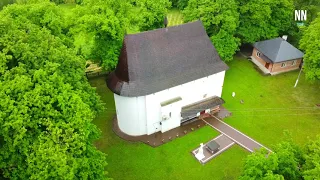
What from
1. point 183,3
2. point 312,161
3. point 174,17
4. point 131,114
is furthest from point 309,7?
point 312,161

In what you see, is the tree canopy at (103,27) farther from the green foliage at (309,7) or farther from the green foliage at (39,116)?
the green foliage at (309,7)

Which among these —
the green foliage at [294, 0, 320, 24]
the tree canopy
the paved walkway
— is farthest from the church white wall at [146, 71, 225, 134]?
the green foliage at [294, 0, 320, 24]

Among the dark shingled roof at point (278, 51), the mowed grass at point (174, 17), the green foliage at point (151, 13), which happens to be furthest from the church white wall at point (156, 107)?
the mowed grass at point (174, 17)

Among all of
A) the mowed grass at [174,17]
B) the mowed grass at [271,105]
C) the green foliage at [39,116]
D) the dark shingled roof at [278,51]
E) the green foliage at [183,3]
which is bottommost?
the mowed grass at [271,105]

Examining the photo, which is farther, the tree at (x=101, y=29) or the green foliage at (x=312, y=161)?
the tree at (x=101, y=29)

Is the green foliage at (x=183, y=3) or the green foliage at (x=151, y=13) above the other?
the green foliage at (x=151, y=13)

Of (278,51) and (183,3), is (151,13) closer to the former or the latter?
(278,51)

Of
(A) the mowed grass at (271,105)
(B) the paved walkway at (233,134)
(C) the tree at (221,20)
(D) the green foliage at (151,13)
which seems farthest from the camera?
(C) the tree at (221,20)
